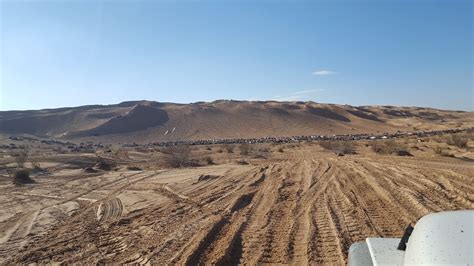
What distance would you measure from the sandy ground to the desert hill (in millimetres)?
61044

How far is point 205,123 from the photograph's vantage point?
8869cm

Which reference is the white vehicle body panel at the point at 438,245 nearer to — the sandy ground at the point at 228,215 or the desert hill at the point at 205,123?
the sandy ground at the point at 228,215

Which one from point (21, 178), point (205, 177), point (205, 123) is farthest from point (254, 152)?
point (205, 123)

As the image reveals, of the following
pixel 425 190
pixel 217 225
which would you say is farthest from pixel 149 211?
pixel 425 190

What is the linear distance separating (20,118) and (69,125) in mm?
15026

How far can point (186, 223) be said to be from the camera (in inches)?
386

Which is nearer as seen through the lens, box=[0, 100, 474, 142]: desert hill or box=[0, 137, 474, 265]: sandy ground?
box=[0, 137, 474, 265]: sandy ground

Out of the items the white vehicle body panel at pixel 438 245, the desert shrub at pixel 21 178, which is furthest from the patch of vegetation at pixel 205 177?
the white vehicle body panel at pixel 438 245

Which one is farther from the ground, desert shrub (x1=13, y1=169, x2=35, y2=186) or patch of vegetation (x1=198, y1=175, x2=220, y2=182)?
patch of vegetation (x1=198, y1=175, x2=220, y2=182)

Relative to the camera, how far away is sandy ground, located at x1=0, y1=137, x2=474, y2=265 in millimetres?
7598

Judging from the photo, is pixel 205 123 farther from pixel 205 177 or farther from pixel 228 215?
pixel 228 215

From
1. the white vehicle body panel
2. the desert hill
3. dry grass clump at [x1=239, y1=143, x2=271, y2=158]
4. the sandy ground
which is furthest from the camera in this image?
the desert hill

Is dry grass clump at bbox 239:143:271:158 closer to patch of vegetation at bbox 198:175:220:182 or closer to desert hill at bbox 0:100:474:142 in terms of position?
patch of vegetation at bbox 198:175:220:182

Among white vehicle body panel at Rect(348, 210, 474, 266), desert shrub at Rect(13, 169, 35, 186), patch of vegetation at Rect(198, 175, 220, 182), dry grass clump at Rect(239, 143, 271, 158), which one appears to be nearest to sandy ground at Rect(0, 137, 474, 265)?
patch of vegetation at Rect(198, 175, 220, 182)
